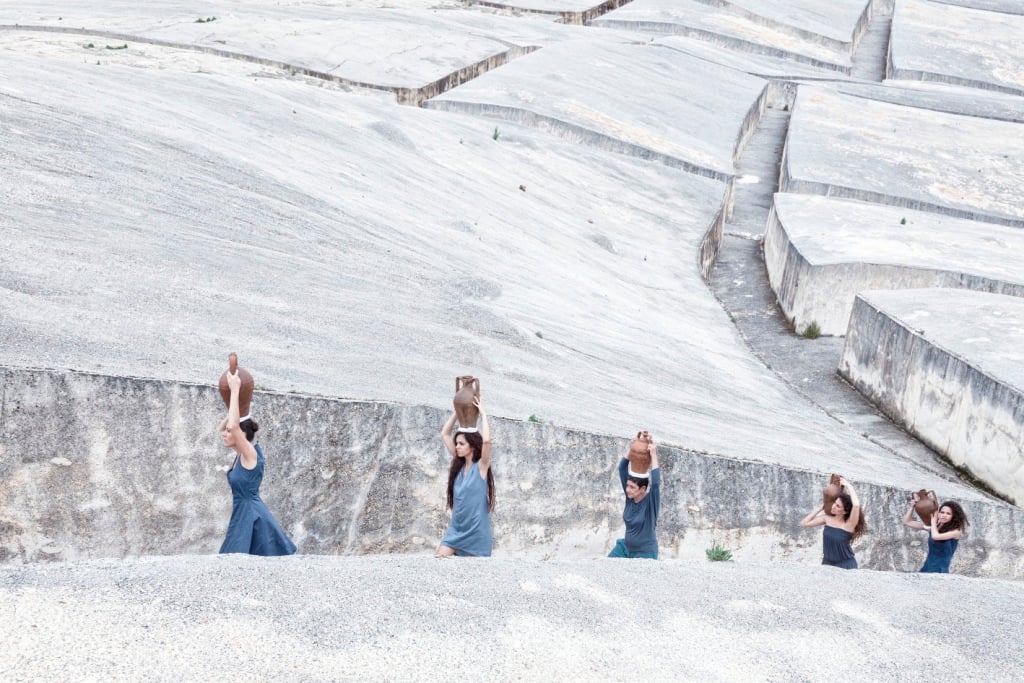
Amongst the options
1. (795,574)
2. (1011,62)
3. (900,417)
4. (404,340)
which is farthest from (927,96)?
(795,574)

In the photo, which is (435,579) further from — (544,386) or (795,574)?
(544,386)

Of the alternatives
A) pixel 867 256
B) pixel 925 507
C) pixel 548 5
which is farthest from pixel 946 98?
pixel 925 507

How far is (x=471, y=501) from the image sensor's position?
216 inches

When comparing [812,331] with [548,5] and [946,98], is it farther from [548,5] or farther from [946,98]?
[548,5]

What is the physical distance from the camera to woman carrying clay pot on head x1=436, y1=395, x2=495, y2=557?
5.50 metres

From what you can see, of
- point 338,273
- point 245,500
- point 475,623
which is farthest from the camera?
point 338,273

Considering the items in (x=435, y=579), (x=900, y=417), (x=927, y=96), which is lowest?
(x=900, y=417)

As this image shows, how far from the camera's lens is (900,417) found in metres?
12.5

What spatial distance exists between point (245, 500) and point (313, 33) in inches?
747

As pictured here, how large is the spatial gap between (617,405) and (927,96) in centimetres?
2184

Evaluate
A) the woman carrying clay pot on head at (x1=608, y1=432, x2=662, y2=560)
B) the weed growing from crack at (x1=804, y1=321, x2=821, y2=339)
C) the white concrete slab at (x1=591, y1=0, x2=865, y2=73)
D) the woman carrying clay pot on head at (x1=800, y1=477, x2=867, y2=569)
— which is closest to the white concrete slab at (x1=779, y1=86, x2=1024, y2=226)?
the weed growing from crack at (x1=804, y1=321, x2=821, y2=339)

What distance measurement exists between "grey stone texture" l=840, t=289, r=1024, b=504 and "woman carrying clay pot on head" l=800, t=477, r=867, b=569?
4915 mm

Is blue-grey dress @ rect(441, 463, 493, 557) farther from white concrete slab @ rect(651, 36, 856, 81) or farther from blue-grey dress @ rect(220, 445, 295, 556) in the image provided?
white concrete slab @ rect(651, 36, 856, 81)

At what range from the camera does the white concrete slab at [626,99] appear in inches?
795
